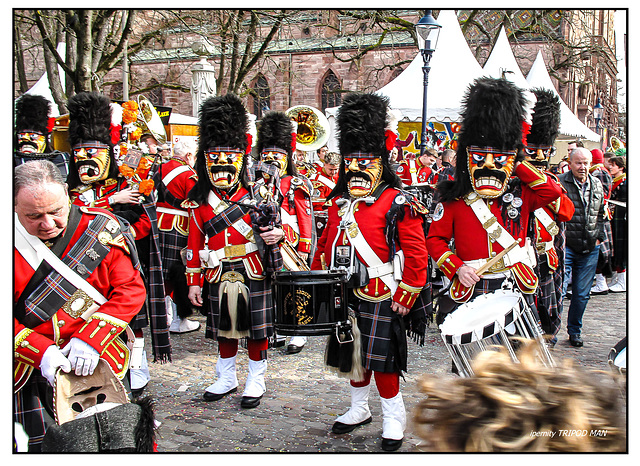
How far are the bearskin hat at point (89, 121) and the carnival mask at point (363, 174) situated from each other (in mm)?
2202

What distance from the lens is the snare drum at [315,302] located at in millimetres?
3914

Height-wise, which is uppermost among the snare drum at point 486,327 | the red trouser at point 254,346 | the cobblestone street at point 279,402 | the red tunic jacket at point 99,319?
the red tunic jacket at point 99,319

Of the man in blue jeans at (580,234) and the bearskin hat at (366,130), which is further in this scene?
the man in blue jeans at (580,234)

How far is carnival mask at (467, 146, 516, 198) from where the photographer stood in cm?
408

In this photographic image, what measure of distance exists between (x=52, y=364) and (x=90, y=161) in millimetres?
2701

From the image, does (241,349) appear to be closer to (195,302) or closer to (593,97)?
(195,302)

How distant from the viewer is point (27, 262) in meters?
2.77

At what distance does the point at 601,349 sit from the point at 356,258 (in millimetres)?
3786

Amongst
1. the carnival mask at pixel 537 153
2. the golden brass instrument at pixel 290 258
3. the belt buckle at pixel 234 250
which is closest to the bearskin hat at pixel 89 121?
the belt buckle at pixel 234 250

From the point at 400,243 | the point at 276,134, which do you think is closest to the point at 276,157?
the point at 276,134

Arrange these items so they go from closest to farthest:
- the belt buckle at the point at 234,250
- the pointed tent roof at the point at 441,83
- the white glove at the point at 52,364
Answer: the white glove at the point at 52,364 < the belt buckle at the point at 234,250 < the pointed tent roof at the point at 441,83

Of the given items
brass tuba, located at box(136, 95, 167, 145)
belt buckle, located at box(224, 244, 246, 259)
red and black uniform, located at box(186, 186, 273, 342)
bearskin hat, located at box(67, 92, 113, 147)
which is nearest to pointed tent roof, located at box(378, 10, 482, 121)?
brass tuba, located at box(136, 95, 167, 145)

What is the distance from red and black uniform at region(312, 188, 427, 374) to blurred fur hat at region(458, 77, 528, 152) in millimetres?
661

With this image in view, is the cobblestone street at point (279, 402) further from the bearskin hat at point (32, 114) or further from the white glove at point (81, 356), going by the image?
the bearskin hat at point (32, 114)
